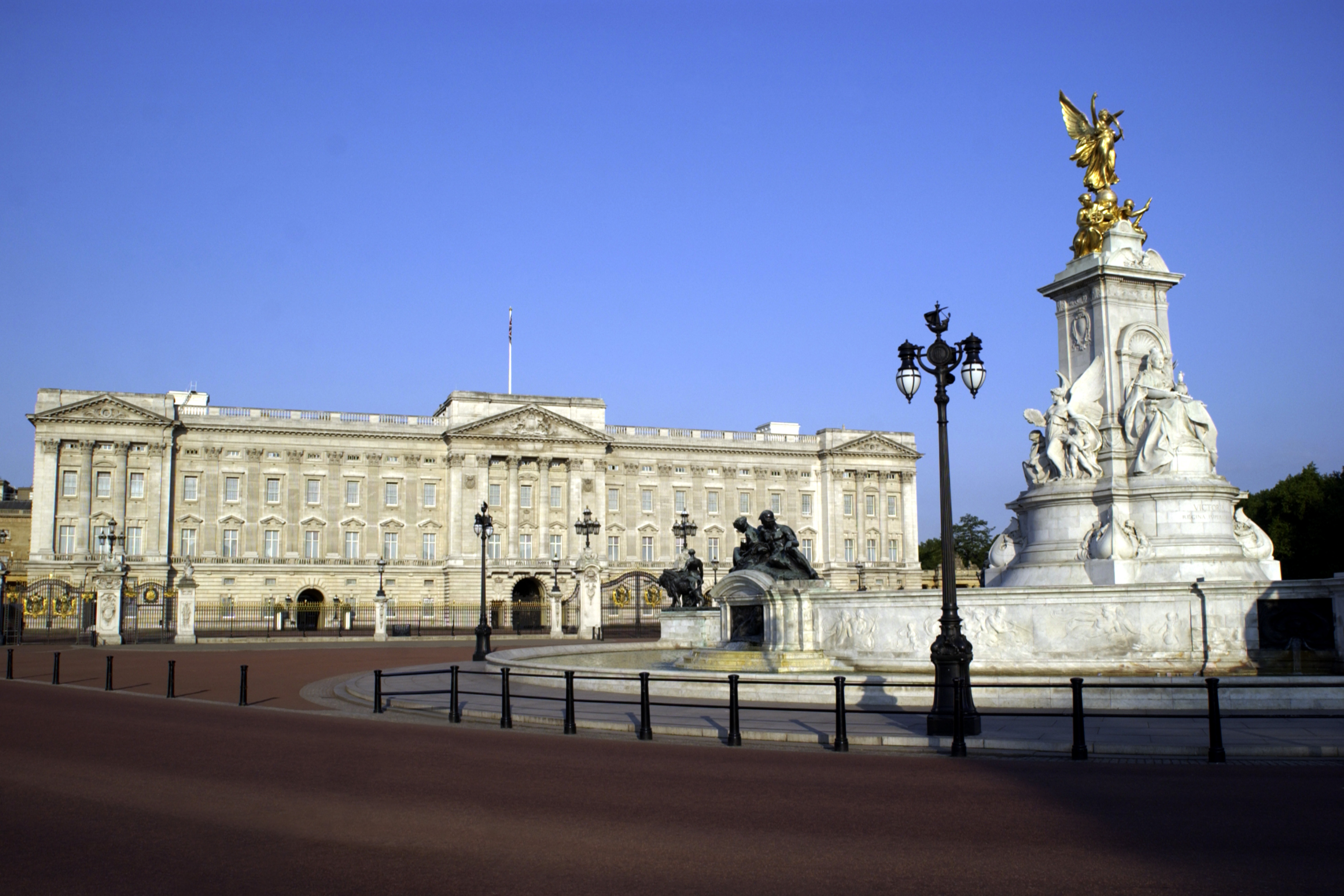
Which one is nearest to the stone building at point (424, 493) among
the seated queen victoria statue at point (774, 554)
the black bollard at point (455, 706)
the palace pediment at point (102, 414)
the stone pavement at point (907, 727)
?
the palace pediment at point (102, 414)

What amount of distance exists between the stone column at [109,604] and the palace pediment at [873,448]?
59.7 m

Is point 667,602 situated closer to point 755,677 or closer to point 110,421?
point 110,421

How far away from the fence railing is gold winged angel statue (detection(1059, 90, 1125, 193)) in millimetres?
12817

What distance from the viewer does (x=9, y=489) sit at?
118m

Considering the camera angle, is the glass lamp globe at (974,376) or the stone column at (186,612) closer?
the glass lamp globe at (974,376)

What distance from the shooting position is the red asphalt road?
733 cm

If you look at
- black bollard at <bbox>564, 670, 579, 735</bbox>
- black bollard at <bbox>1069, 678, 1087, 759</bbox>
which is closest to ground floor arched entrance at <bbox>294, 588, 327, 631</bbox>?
black bollard at <bbox>564, 670, 579, 735</bbox>

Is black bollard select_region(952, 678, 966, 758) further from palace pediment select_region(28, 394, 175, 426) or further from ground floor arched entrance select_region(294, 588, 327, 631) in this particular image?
palace pediment select_region(28, 394, 175, 426)

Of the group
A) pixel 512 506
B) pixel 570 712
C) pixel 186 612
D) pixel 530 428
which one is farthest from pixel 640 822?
pixel 530 428

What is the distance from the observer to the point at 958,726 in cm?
1284

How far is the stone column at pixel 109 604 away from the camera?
45.4m

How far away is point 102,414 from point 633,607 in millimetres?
38575

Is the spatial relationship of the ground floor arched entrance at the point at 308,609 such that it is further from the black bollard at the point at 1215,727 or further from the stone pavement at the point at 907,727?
the black bollard at the point at 1215,727

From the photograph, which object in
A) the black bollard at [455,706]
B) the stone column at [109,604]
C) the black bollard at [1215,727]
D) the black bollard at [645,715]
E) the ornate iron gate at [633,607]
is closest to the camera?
the black bollard at [1215,727]
